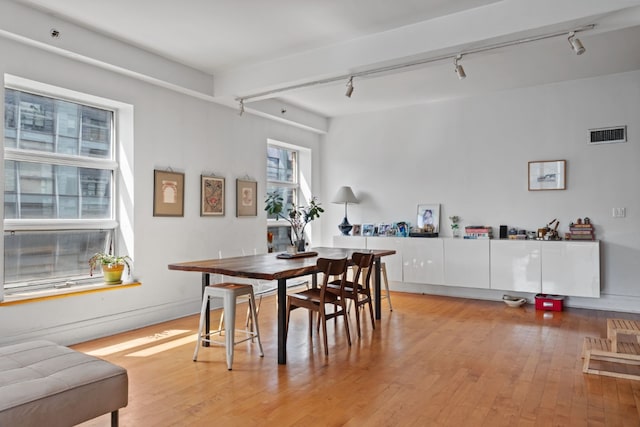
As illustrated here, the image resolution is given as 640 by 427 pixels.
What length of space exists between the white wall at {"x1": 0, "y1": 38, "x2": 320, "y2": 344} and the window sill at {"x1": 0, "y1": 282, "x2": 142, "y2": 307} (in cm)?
5

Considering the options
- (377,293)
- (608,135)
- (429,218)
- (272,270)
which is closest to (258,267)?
(272,270)

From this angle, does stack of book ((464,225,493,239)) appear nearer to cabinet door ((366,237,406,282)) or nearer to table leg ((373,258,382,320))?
cabinet door ((366,237,406,282))

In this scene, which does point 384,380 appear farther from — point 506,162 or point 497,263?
point 506,162

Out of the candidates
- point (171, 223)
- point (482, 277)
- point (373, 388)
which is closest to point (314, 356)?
point (373, 388)

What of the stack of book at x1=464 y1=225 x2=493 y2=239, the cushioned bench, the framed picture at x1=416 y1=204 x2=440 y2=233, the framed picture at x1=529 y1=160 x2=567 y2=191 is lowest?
the cushioned bench

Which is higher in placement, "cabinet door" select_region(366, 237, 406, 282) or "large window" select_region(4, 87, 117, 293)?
"large window" select_region(4, 87, 117, 293)

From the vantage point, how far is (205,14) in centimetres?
383

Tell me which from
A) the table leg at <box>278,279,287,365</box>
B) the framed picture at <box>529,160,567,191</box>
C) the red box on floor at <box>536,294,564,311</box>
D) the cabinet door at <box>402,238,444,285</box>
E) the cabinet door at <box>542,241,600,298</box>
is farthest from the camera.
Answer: the cabinet door at <box>402,238,444,285</box>

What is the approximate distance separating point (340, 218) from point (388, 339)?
3636mm

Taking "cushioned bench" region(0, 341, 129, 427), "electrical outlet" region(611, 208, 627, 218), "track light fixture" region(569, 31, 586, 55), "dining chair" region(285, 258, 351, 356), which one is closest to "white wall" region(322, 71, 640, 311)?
"electrical outlet" region(611, 208, 627, 218)

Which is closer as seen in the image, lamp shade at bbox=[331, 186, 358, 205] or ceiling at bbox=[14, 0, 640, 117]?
ceiling at bbox=[14, 0, 640, 117]

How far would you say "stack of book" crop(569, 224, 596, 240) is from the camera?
5.42m

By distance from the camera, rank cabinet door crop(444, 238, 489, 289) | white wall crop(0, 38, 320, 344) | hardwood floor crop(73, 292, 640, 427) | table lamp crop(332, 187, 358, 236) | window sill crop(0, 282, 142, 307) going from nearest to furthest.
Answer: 1. hardwood floor crop(73, 292, 640, 427)
2. window sill crop(0, 282, 142, 307)
3. white wall crop(0, 38, 320, 344)
4. cabinet door crop(444, 238, 489, 289)
5. table lamp crop(332, 187, 358, 236)

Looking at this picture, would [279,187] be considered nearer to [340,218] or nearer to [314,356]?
[340,218]
